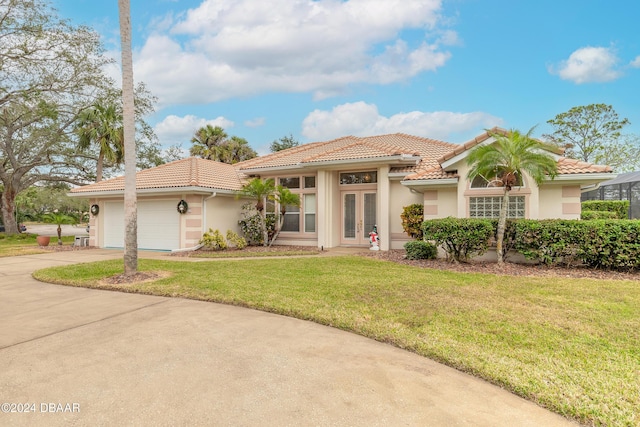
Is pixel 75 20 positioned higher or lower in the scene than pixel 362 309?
higher

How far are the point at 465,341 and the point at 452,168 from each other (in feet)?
27.2

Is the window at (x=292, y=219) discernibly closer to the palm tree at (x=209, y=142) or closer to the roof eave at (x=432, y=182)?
the roof eave at (x=432, y=182)

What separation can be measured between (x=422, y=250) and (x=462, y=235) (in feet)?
5.02

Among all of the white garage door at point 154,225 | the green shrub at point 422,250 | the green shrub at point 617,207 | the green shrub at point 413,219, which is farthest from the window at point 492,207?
the green shrub at point 617,207

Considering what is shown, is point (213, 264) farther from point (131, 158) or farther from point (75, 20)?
point (75, 20)

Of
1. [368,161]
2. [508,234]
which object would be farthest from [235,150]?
[508,234]

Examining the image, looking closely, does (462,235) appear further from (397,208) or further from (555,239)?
(397,208)

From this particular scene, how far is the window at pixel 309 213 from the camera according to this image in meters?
15.6

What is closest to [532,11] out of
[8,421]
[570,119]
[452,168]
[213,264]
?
[452,168]

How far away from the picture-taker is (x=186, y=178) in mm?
15117

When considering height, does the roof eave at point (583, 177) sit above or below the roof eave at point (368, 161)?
below

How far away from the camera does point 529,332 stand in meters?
4.57

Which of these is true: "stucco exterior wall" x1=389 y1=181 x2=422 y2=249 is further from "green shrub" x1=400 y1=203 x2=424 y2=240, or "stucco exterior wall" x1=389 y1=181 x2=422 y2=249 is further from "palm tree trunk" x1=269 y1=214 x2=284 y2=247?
"palm tree trunk" x1=269 y1=214 x2=284 y2=247

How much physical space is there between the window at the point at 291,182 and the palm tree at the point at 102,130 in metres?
13.5
